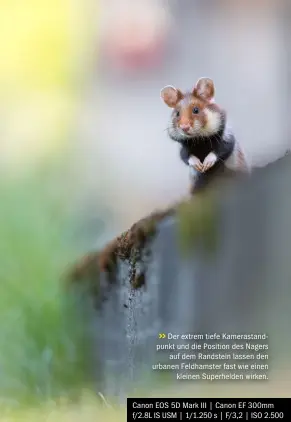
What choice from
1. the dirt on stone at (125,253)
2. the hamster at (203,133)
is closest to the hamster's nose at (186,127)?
the hamster at (203,133)

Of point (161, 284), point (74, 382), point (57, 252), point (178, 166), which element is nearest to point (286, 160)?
point (178, 166)

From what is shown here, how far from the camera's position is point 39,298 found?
3.15 ft

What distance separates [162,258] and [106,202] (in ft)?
0.51

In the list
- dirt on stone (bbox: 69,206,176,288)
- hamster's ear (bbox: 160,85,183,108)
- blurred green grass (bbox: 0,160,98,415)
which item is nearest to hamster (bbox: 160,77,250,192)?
hamster's ear (bbox: 160,85,183,108)

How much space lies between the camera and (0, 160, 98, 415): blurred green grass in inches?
37.6

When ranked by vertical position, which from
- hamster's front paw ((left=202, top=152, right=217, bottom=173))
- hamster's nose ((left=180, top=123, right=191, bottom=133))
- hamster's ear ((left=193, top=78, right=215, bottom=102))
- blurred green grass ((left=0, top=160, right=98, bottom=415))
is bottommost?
blurred green grass ((left=0, top=160, right=98, bottom=415))

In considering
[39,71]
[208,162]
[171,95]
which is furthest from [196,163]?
[39,71]

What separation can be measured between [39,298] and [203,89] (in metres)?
0.52

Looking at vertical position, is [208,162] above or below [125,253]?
above

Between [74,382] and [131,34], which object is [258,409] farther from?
[131,34]

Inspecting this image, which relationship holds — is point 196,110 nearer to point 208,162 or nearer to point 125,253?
point 208,162

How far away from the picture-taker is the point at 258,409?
0.95m

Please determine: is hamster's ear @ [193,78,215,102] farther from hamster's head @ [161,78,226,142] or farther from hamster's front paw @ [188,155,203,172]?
hamster's front paw @ [188,155,203,172]

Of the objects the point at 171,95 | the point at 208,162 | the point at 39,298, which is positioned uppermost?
the point at 171,95
